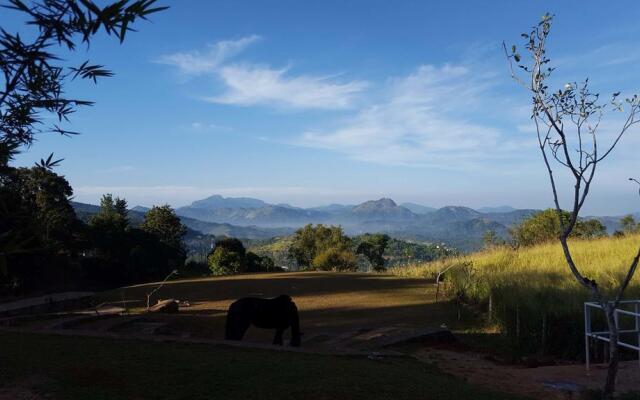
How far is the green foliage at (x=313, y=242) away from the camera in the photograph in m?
32.8

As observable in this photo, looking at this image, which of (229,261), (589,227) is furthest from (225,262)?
(589,227)

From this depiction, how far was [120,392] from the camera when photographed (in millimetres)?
4438

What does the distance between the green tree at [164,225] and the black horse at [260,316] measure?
84.1 feet

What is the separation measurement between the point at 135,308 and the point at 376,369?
900 centimetres

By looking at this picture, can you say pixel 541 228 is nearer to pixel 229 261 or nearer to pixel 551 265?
pixel 551 265

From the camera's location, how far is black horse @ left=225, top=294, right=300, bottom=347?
7.65 m

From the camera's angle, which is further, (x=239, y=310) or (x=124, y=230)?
(x=124, y=230)

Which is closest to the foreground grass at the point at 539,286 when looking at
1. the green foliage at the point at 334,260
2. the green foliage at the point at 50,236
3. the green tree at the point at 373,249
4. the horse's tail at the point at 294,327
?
the horse's tail at the point at 294,327

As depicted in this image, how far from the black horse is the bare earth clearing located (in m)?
0.32

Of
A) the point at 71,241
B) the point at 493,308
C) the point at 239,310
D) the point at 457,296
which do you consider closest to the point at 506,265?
the point at 457,296

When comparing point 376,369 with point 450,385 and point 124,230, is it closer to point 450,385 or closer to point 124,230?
point 450,385

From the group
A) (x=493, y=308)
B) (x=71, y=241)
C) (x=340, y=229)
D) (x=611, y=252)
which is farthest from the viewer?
(x=340, y=229)

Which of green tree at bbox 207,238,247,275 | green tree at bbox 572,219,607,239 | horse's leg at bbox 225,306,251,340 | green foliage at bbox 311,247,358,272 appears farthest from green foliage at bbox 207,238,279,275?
green tree at bbox 572,219,607,239

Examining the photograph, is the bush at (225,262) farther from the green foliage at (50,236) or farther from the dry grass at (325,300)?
the dry grass at (325,300)
